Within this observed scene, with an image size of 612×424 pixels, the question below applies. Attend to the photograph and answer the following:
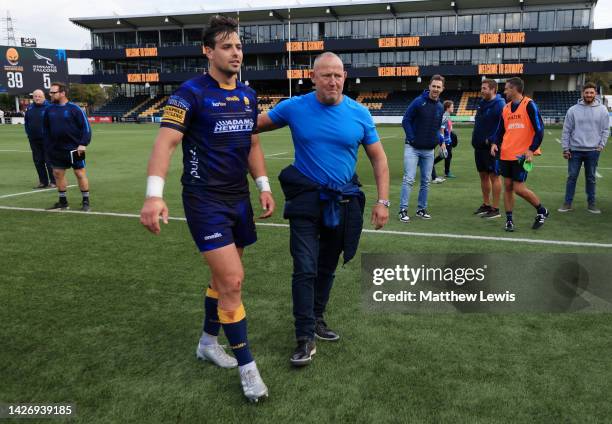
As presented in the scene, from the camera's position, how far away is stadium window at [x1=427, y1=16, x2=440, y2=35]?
57.2 meters

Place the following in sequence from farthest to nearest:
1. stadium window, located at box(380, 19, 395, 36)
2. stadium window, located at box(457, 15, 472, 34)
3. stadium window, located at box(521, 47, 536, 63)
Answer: stadium window, located at box(380, 19, 395, 36) → stadium window, located at box(457, 15, 472, 34) → stadium window, located at box(521, 47, 536, 63)

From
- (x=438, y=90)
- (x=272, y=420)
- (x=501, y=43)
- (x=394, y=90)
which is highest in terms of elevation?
(x=501, y=43)

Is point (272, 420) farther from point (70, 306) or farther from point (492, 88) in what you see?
point (492, 88)

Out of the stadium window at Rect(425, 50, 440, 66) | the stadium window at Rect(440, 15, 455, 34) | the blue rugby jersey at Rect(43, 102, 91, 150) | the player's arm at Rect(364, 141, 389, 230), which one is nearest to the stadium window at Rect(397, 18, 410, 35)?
the stadium window at Rect(425, 50, 440, 66)

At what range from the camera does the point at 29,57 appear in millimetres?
60406

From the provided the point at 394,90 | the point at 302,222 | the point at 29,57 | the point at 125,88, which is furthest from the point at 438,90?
the point at 125,88

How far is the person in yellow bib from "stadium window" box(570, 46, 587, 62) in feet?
178

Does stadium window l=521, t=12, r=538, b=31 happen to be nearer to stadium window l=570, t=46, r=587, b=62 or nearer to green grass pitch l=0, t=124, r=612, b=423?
stadium window l=570, t=46, r=587, b=62

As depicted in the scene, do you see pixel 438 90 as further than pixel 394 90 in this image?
No

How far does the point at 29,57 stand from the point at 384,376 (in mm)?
68423

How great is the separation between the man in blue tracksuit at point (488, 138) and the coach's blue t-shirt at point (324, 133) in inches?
192

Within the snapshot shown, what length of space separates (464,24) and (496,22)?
3261 millimetres

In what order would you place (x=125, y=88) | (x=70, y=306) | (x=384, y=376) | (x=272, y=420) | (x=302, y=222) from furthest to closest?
(x=125, y=88) < (x=70, y=306) < (x=302, y=222) < (x=384, y=376) < (x=272, y=420)

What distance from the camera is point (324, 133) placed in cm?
350
